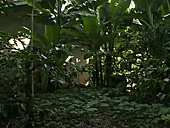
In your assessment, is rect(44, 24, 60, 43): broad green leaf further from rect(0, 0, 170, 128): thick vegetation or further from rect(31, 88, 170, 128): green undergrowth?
rect(31, 88, 170, 128): green undergrowth

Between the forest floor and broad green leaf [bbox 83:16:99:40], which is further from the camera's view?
broad green leaf [bbox 83:16:99:40]

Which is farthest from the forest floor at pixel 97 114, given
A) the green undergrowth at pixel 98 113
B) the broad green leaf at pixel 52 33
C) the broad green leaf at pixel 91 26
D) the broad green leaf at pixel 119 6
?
the broad green leaf at pixel 119 6

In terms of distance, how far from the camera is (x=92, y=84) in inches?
138

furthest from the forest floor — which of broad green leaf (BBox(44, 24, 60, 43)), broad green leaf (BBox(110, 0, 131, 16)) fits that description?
broad green leaf (BBox(110, 0, 131, 16))

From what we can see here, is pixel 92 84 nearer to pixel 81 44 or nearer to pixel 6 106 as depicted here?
pixel 81 44

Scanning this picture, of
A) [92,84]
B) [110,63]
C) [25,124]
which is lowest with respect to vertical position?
[25,124]

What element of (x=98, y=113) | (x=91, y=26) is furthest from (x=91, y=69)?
(x=98, y=113)

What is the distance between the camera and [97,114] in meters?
2.21

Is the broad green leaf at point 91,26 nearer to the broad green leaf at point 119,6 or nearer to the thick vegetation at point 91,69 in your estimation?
the thick vegetation at point 91,69

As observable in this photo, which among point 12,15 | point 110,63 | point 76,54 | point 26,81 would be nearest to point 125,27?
point 110,63

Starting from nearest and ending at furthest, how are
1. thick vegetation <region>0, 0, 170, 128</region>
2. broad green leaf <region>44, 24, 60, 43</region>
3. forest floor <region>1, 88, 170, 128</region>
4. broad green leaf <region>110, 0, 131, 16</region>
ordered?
thick vegetation <region>0, 0, 170, 128</region>, forest floor <region>1, 88, 170, 128</region>, broad green leaf <region>44, 24, 60, 43</region>, broad green leaf <region>110, 0, 131, 16</region>

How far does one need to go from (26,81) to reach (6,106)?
0.58ft

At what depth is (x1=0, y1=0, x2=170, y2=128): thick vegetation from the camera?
175cm

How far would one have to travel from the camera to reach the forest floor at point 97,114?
1.87m
